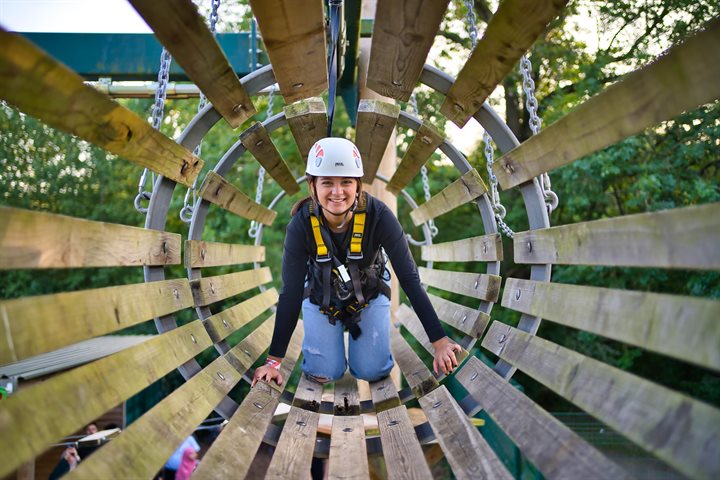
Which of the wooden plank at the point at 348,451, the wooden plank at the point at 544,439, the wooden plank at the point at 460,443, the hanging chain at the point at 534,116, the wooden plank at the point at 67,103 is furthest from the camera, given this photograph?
the hanging chain at the point at 534,116

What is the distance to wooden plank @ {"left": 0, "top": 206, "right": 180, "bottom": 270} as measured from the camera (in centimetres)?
154

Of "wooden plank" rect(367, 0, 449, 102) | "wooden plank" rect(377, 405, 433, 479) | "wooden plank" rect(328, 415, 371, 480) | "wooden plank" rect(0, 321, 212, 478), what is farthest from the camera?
"wooden plank" rect(367, 0, 449, 102)

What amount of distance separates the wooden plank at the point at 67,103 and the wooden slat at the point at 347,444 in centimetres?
136

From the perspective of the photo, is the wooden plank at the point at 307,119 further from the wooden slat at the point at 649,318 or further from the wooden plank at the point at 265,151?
the wooden slat at the point at 649,318

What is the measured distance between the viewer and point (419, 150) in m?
4.25

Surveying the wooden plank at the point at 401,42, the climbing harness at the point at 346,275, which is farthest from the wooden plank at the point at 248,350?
the wooden plank at the point at 401,42

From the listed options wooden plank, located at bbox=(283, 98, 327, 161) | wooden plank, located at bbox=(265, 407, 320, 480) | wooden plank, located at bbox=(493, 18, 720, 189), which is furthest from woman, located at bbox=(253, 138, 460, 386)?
wooden plank, located at bbox=(493, 18, 720, 189)

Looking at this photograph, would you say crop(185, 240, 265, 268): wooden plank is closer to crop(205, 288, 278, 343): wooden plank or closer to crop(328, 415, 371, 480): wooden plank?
crop(205, 288, 278, 343): wooden plank

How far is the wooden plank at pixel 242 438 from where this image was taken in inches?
85.0

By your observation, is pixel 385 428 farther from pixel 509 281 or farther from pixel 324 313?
pixel 324 313

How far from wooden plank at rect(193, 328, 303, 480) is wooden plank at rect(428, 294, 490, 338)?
3.53 ft

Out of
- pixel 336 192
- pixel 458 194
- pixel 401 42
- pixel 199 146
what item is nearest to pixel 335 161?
pixel 336 192

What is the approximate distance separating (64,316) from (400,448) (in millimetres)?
1390

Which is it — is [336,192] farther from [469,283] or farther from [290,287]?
[469,283]
